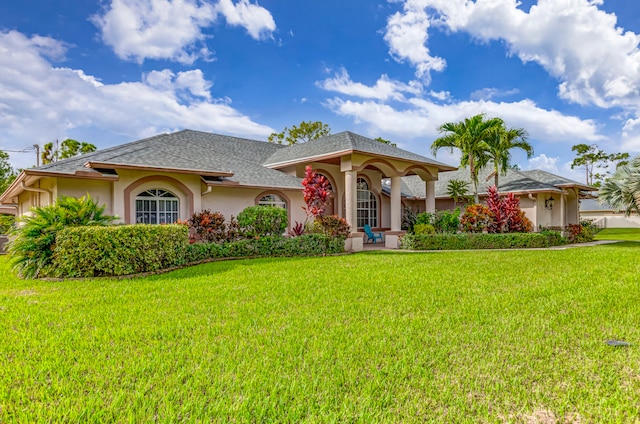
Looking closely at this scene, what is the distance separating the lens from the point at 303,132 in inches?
1671

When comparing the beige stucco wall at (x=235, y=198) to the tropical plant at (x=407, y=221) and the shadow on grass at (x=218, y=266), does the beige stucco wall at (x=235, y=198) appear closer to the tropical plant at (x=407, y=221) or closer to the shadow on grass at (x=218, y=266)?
the shadow on grass at (x=218, y=266)

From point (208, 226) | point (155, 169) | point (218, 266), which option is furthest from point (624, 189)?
point (155, 169)

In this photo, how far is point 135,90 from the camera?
1725cm

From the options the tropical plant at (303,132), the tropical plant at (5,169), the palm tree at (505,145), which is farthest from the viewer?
the tropical plant at (303,132)

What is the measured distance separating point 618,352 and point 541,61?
61.9ft

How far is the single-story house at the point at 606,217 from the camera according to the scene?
1563 inches

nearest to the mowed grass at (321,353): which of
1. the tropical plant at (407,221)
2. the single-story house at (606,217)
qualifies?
the tropical plant at (407,221)

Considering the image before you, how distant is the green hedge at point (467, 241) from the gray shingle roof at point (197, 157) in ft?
19.6

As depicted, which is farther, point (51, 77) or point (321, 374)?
point (51, 77)

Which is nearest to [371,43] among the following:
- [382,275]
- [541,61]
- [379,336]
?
[541,61]

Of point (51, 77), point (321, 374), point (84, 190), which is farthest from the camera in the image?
point (51, 77)

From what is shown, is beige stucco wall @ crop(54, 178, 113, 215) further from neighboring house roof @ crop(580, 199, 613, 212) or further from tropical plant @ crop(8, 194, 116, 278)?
neighboring house roof @ crop(580, 199, 613, 212)

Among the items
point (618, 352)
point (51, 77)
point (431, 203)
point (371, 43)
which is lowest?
point (618, 352)

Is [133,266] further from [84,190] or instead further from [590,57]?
[590,57]
